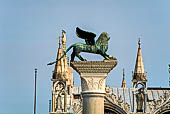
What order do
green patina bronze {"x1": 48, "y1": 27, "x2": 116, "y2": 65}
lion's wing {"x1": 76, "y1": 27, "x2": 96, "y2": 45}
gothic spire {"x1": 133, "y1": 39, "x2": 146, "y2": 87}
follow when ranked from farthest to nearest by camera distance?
gothic spire {"x1": 133, "y1": 39, "x2": 146, "y2": 87}, lion's wing {"x1": 76, "y1": 27, "x2": 96, "y2": 45}, green patina bronze {"x1": 48, "y1": 27, "x2": 116, "y2": 65}

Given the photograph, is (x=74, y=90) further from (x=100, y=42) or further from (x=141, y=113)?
(x=100, y=42)

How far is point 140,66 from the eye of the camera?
51250mm

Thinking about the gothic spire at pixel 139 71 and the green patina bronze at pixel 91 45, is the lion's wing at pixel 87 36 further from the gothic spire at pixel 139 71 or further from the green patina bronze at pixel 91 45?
the gothic spire at pixel 139 71

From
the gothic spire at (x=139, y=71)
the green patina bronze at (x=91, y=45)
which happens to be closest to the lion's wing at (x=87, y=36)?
the green patina bronze at (x=91, y=45)

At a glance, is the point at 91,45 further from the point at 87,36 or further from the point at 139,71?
the point at 139,71

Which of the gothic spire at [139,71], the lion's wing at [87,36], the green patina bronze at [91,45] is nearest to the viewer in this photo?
the green patina bronze at [91,45]

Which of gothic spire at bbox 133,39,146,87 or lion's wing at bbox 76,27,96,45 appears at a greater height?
gothic spire at bbox 133,39,146,87

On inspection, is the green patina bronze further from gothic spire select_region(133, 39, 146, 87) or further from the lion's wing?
gothic spire select_region(133, 39, 146, 87)

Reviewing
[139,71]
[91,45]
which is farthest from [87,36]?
[139,71]

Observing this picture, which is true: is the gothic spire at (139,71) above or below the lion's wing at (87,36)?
above

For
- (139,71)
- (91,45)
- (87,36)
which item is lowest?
(91,45)

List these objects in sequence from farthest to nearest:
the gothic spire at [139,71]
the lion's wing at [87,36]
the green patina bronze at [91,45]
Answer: the gothic spire at [139,71] → the lion's wing at [87,36] → the green patina bronze at [91,45]

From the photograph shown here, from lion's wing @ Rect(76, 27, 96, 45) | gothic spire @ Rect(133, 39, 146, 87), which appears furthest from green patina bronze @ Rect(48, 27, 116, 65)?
gothic spire @ Rect(133, 39, 146, 87)

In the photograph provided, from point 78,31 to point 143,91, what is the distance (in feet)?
80.7
